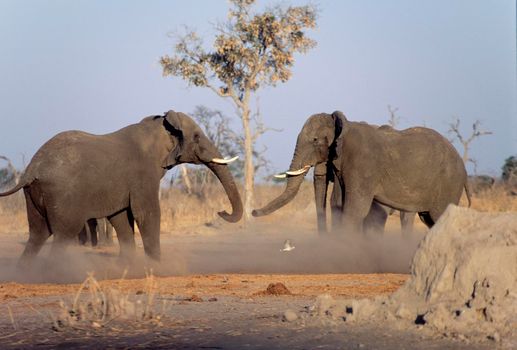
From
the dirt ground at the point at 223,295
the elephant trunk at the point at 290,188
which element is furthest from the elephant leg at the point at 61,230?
the elephant trunk at the point at 290,188

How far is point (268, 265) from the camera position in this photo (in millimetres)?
17422

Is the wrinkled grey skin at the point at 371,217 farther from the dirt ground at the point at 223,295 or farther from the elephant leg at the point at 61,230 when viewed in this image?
the elephant leg at the point at 61,230

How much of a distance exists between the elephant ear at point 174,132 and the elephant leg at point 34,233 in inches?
93.1

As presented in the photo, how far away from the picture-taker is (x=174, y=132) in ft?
54.0

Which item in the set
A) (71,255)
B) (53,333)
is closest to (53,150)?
(71,255)

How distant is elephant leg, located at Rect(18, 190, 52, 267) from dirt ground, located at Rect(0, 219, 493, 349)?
0.68ft

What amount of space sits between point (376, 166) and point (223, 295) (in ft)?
19.0

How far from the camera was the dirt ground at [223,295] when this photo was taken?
7.84 metres

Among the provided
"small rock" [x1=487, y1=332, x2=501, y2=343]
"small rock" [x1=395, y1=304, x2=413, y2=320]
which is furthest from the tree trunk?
"small rock" [x1=487, y1=332, x2=501, y2=343]

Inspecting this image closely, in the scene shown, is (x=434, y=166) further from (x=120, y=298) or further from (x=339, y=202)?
(x=120, y=298)

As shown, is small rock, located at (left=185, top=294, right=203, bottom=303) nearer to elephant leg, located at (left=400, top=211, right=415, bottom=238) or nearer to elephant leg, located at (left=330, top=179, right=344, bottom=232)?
elephant leg, located at (left=330, top=179, right=344, bottom=232)

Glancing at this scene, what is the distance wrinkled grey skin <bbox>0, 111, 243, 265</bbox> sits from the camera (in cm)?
1470

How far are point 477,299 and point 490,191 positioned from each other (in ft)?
97.9

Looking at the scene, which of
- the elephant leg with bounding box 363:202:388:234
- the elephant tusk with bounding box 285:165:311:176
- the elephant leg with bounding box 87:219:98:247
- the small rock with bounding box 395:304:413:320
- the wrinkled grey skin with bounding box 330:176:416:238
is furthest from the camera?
the elephant leg with bounding box 87:219:98:247
